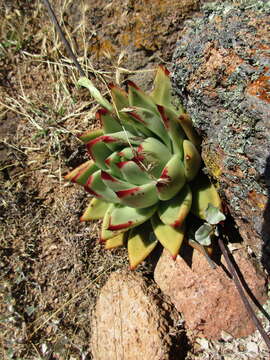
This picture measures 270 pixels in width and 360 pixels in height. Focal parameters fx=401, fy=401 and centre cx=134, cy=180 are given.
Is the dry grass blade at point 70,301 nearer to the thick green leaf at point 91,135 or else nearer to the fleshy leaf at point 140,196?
the fleshy leaf at point 140,196

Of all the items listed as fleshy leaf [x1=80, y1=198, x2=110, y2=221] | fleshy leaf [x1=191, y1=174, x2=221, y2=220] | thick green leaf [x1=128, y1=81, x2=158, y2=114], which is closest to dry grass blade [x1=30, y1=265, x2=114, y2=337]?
fleshy leaf [x1=80, y1=198, x2=110, y2=221]

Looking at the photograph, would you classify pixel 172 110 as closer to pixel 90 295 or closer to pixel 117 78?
pixel 117 78

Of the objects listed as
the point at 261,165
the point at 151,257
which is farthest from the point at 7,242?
the point at 261,165

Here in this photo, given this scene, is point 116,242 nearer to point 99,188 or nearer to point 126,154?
point 99,188

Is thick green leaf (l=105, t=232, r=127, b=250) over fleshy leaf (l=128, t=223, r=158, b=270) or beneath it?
beneath

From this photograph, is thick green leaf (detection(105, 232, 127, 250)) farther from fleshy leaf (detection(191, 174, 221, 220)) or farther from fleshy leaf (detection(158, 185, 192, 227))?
fleshy leaf (detection(191, 174, 221, 220))

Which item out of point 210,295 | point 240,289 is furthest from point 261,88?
Answer: point 210,295
